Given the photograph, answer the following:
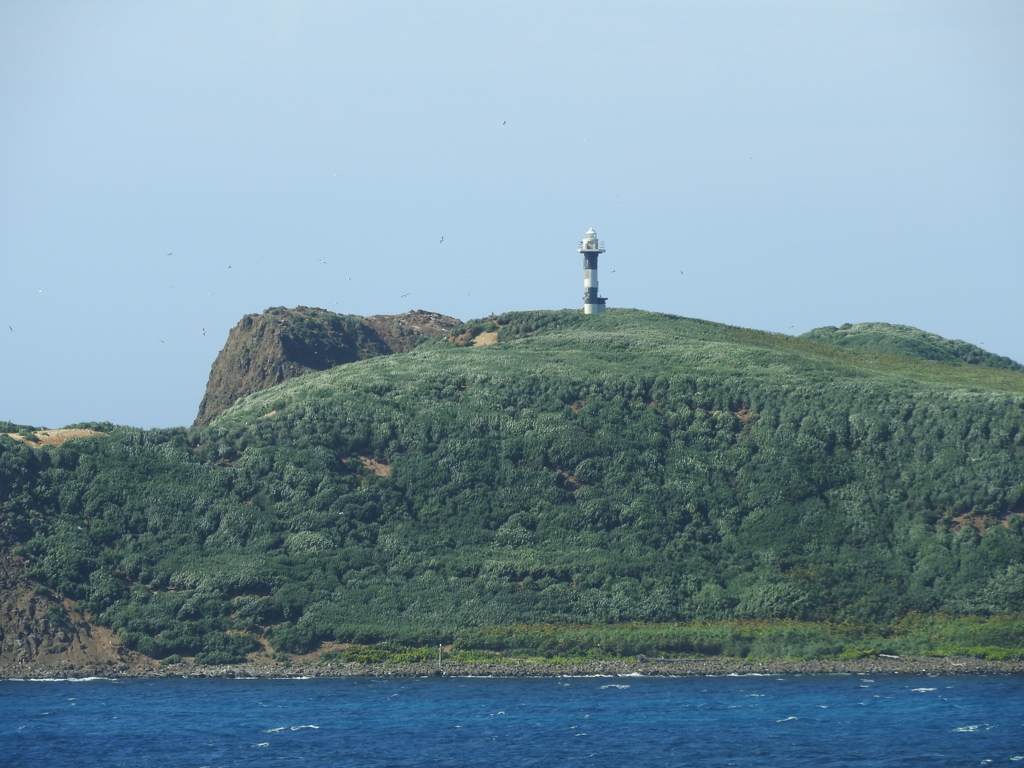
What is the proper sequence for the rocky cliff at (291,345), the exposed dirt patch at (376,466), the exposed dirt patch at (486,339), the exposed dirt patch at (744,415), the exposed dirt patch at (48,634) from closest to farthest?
the exposed dirt patch at (48,634)
the exposed dirt patch at (376,466)
the exposed dirt patch at (744,415)
the exposed dirt patch at (486,339)
the rocky cliff at (291,345)

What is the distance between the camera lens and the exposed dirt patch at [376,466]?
243 feet

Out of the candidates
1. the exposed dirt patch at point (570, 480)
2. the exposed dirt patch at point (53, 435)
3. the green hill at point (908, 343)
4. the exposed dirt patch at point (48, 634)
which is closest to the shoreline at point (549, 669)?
the exposed dirt patch at point (48, 634)

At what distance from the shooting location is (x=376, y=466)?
74750mm

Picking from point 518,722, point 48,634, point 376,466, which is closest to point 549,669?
point 518,722

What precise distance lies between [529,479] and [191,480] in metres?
17.6

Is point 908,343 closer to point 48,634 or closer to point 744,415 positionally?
point 744,415

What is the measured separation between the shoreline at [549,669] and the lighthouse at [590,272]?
4842 cm

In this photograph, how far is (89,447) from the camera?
72250 mm

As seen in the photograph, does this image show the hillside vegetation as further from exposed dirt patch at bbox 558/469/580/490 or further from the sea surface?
the sea surface

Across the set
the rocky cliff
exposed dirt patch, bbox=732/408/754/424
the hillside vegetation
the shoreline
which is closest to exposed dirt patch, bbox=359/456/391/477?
the hillside vegetation

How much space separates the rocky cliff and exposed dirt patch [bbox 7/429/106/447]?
999 inches

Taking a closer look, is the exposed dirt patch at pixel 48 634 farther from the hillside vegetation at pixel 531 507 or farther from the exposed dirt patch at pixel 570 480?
the exposed dirt patch at pixel 570 480

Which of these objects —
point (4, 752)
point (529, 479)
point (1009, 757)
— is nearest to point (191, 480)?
point (529, 479)

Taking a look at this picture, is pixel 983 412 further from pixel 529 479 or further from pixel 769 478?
pixel 529 479
